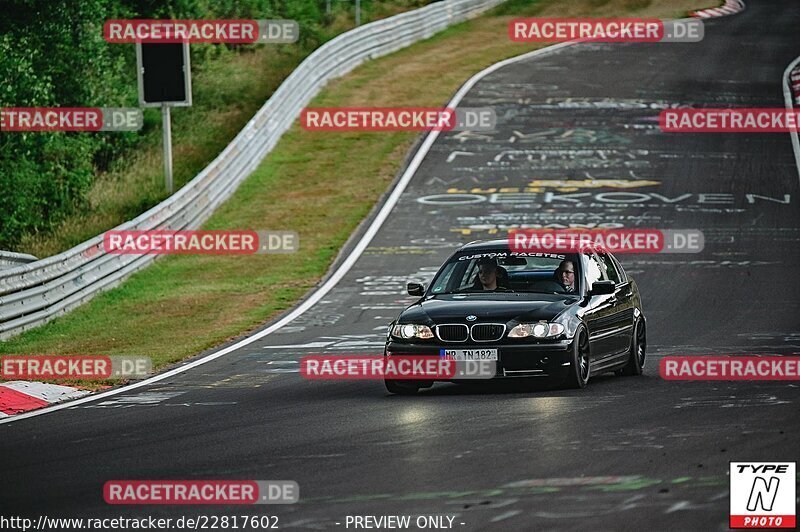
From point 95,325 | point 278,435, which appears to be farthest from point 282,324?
point 278,435

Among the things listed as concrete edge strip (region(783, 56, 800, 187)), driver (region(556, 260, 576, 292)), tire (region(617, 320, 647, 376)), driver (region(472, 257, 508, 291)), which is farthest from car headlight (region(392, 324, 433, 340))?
concrete edge strip (region(783, 56, 800, 187))

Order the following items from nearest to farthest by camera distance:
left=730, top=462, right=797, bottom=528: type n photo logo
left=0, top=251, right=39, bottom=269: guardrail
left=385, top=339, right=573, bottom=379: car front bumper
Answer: left=730, top=462, right=797, bottom=528: type n photo logo → left=385, top=339, right=573, bottom=379: car front bumper → left=0, top=251, right=39, bottom=269: guardrail

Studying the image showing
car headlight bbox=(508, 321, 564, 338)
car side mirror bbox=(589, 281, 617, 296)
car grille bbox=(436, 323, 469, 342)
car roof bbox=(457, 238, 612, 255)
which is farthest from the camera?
car roof bbox=(457, 238, 612, 255)

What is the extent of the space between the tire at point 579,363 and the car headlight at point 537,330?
20cm

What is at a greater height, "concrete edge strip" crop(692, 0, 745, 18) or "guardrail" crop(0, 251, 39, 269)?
"concrete edge strip" crop(692, 0, 745, 18)

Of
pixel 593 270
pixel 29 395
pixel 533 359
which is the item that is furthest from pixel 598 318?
pixel 29 395

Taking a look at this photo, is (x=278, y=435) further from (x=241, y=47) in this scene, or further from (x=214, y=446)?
(x=241, y=47)

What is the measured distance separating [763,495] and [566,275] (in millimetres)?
6341

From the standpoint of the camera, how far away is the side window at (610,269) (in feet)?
47.8

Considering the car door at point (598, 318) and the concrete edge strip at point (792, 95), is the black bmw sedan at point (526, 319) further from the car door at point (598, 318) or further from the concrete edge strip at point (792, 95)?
the concrete edge strip at point (792, 95)

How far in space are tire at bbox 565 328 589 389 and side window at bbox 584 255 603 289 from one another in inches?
39.0

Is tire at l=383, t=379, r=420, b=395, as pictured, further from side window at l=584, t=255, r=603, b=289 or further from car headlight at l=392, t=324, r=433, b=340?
side window at l=584, t=255, r=603, b=289

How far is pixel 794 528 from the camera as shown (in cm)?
710

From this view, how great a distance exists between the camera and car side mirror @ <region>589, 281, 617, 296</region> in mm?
13320
